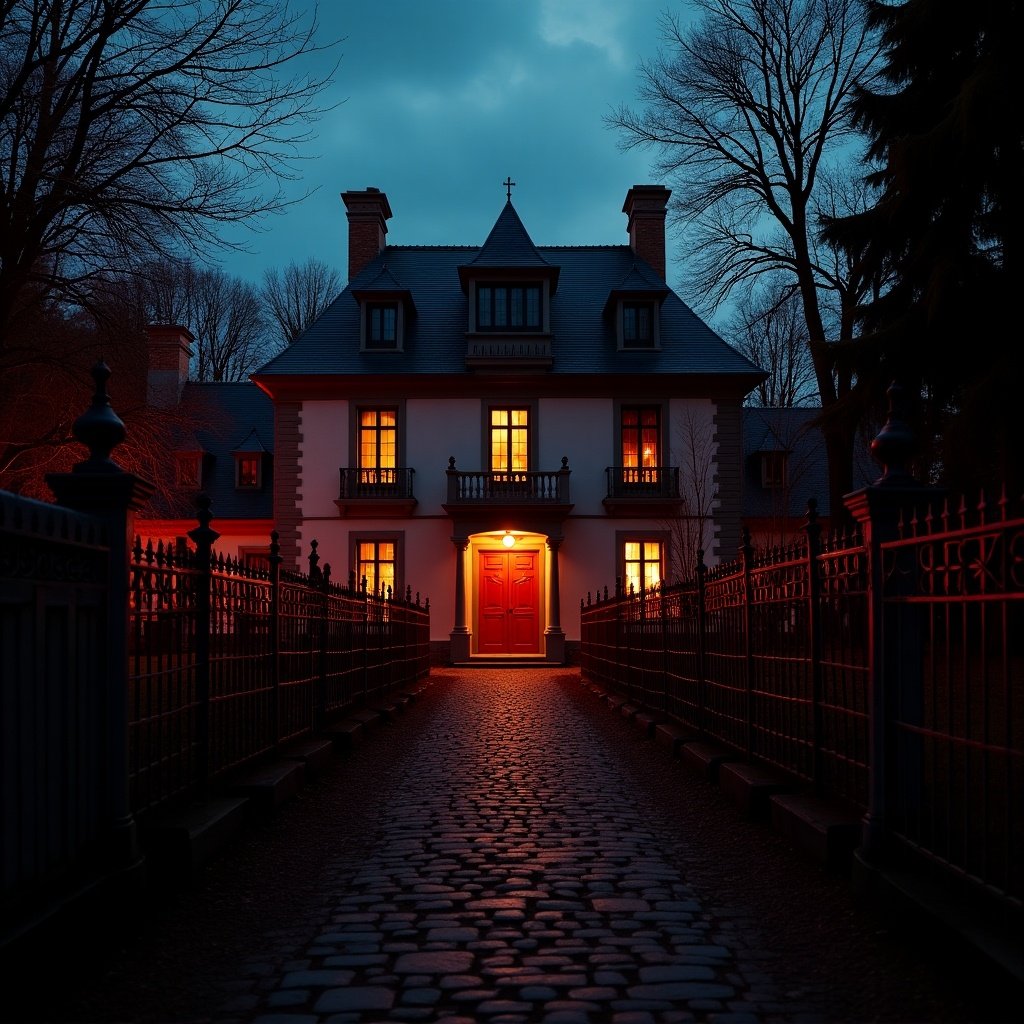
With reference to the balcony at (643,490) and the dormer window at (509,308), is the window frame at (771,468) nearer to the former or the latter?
the balcony at (643,490)

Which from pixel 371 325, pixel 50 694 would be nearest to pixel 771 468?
pixel 371 325

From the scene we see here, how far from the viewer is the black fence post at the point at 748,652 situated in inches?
309

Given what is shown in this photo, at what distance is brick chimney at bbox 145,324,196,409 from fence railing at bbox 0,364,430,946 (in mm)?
29322

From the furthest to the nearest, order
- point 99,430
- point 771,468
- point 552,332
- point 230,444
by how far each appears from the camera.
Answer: point 771,468
point 230,444
point 552,332
point 99,430

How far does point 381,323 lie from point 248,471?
6.85m

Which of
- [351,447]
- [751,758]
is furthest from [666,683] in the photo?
[351,447]

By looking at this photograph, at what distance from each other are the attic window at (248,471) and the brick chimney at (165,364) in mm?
3371

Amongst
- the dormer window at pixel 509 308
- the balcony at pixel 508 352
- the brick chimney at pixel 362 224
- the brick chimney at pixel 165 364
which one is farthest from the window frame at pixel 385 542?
the brick chimney at pixel 165 364

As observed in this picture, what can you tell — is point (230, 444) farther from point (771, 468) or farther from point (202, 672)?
point (202, 672)

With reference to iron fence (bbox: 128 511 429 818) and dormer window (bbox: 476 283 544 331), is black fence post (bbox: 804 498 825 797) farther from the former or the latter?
dormer window (bbox: 476 283 544 331)

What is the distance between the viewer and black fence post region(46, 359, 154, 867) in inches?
185

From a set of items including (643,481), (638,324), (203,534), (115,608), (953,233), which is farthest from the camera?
(638,324)

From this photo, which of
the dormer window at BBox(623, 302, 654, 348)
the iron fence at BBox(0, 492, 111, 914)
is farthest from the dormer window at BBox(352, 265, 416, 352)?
the iron fence at BBox(0, 492, 111, 914)

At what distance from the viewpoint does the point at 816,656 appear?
623cm
